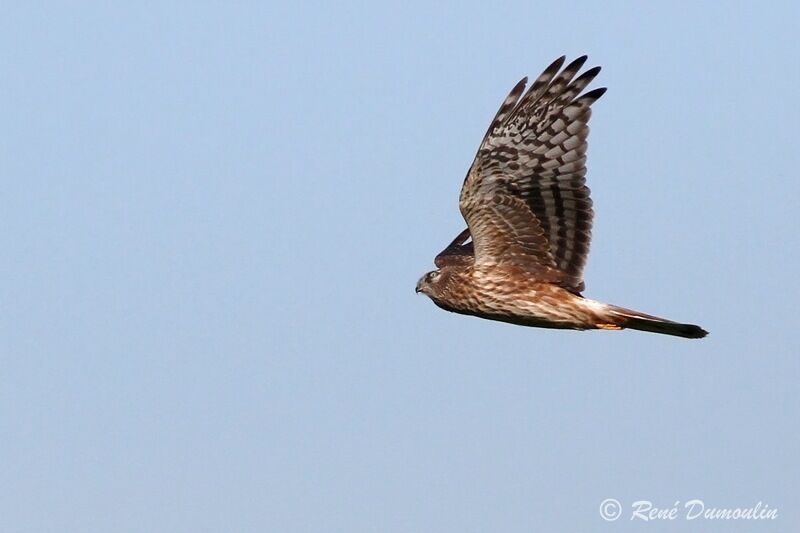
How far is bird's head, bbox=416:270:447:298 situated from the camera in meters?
14.7

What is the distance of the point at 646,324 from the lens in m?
14.1

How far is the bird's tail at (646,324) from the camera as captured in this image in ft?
45.1

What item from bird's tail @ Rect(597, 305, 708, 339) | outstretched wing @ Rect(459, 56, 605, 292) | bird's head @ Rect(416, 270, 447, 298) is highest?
outstretched wing @ Rect(459, 56, 605, 292)

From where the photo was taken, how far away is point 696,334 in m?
13.8

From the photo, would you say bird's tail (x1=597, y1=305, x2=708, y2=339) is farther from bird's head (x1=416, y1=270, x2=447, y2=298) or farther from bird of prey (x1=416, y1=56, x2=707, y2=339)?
bird's head (x1=416, y1=270, x2=447, y2=298)

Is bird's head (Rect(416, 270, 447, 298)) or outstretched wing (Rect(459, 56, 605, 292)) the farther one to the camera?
bird's head (Rect(416, 270, 447, 298))

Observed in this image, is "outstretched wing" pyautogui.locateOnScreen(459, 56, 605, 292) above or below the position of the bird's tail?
above

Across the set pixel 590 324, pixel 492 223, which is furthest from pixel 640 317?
pixel 492 223

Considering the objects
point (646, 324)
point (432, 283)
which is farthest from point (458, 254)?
point (646, 324)

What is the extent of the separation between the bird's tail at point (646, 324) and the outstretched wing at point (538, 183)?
40 cm

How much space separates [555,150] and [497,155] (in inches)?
18.2

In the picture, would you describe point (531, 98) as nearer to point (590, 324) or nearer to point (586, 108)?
point (586, 108)

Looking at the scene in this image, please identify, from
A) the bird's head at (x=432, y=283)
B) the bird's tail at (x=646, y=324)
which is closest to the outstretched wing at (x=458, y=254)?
the bird's head at (x=432, y=283)

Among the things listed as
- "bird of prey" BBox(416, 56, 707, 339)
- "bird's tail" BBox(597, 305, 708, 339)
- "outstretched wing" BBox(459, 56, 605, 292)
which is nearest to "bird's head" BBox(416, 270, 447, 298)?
"bird of prey" BBox(416, 56, 707, 339)
